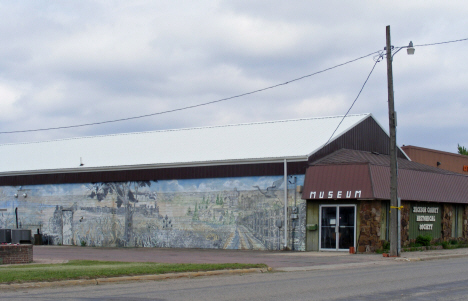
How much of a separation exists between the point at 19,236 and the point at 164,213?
421 inches

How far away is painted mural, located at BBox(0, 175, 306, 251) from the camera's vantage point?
2983cm

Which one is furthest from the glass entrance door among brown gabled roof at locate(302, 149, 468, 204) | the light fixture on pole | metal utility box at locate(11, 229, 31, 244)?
metal utility box at locate(11, 229, 31, 244)

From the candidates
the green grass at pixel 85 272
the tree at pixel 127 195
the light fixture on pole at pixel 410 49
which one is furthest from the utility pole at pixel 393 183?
the tree at pixel 127 195

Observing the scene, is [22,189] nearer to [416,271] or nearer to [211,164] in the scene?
[211,164]

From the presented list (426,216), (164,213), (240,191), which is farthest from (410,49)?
(164,213)

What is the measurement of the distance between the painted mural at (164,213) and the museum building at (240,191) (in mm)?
59

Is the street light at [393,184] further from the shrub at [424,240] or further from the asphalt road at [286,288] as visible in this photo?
the asphalt road at [286,288]

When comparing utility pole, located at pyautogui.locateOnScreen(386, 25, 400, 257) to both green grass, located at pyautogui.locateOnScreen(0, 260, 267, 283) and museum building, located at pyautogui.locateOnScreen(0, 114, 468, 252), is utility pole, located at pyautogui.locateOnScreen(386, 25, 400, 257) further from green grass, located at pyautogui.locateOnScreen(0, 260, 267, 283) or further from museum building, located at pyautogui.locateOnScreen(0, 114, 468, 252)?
green grass, located at pyautogui.locateOnScreen(0, 260, 267, 283)

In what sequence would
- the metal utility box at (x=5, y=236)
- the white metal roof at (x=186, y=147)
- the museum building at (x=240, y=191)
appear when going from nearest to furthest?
1. the metal utility box at (x=5, y=236)
2. the museum building at (x=240, y=191)
3. the white metal roof at (x=186, y=147)

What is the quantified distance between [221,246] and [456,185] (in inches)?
536

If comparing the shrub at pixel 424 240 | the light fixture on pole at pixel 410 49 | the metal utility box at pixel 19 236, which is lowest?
the shrub at pixel 424 240

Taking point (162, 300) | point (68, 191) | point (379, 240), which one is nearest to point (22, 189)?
point (68, 191)

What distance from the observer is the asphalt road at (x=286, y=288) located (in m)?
12.0

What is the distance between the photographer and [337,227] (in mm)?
28094
